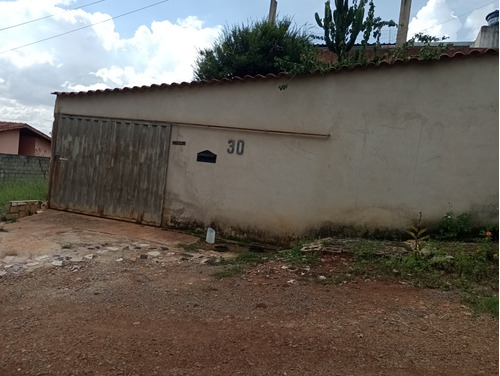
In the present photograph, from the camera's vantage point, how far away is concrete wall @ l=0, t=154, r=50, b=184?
1223 centimetres

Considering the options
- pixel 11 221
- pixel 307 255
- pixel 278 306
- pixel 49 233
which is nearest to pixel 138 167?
pixel 49 233

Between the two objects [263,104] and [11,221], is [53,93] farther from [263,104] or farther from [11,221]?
[263,104]

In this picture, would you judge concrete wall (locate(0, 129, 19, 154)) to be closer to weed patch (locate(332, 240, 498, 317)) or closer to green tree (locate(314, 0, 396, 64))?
green tree (locate(314, 0, 396, 64))

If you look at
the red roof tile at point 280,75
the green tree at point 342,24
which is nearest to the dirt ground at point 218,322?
the red roof tile at point 280,75

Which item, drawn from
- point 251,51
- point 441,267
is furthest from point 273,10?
point 441,267

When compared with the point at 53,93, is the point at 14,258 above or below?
below

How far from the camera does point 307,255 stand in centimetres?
539

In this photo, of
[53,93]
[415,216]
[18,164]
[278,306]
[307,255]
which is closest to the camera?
[278,306]

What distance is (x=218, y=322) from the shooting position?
339 cm

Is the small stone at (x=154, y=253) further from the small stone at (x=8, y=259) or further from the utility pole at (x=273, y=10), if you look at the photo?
the utility pole at (x=273, y=10)

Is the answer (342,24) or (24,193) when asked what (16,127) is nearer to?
(24,193)

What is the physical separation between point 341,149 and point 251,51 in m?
9.23

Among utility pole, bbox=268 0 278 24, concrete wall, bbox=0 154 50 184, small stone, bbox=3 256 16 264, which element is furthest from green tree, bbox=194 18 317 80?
small stone, bbox=3 256 16 264

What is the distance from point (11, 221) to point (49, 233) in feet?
4.99
